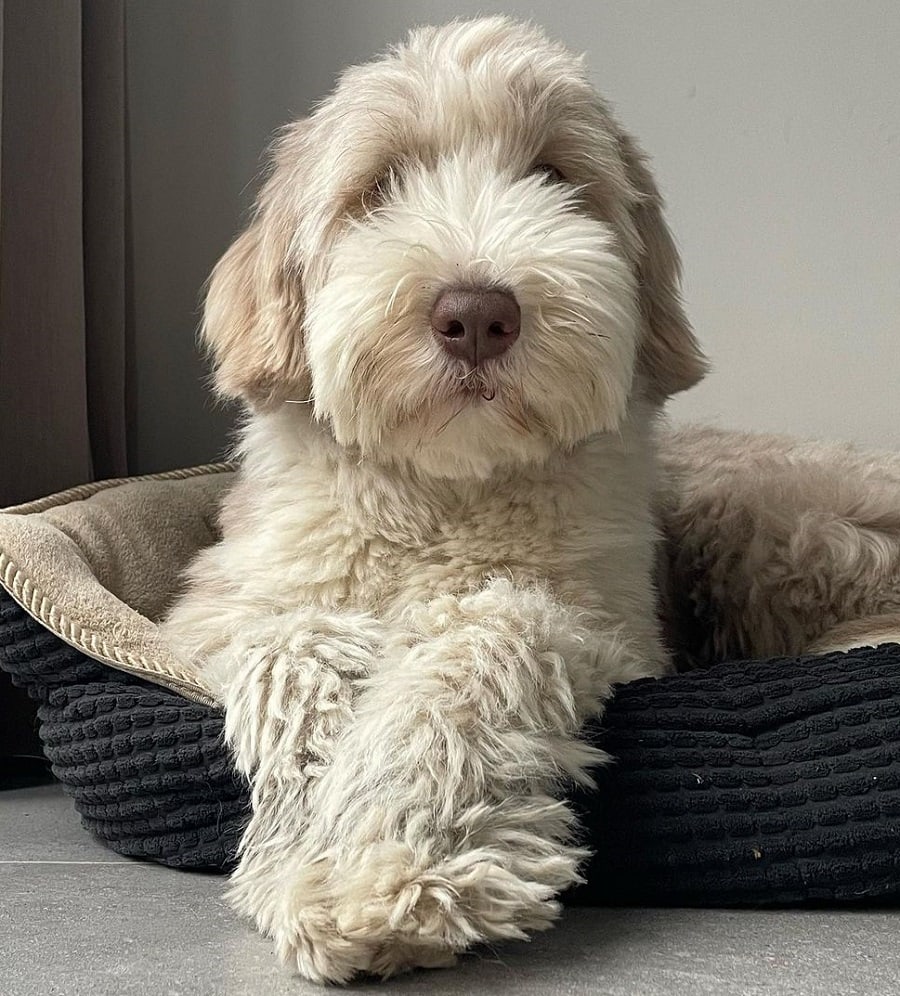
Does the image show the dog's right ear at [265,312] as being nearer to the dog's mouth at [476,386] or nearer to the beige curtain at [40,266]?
the dog's mouth at [476,386]

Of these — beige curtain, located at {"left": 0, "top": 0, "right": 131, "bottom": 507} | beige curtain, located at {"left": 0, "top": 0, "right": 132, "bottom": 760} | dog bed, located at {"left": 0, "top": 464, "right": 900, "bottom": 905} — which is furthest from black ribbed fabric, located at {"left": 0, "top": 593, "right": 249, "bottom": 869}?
beige curtain, located at {"left": 0, "top": 0, "right": 131, "bottom": 507}

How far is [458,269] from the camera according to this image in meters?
1.36

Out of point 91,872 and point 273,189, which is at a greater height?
point 273,189

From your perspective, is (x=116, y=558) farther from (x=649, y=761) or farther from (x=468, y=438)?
(x=649, y=761)


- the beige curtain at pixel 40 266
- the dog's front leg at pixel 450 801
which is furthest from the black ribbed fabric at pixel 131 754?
the beige curtain at pixel 40 266

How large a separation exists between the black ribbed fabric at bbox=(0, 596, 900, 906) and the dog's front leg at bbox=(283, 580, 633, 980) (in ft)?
0.27

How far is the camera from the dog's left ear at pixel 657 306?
1699mm

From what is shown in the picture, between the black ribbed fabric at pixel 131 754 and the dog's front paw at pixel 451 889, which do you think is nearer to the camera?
the dog's front paw at pixel 451 889

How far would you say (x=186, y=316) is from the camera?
121 inches

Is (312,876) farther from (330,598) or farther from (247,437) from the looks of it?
(247,437)

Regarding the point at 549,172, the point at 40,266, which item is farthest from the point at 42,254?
the point at 549,172

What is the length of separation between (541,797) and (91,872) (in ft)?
2.11

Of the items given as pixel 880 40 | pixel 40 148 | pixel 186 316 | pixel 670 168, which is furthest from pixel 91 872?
pixel 880 40

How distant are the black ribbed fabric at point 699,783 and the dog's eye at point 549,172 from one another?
2.25 ft
